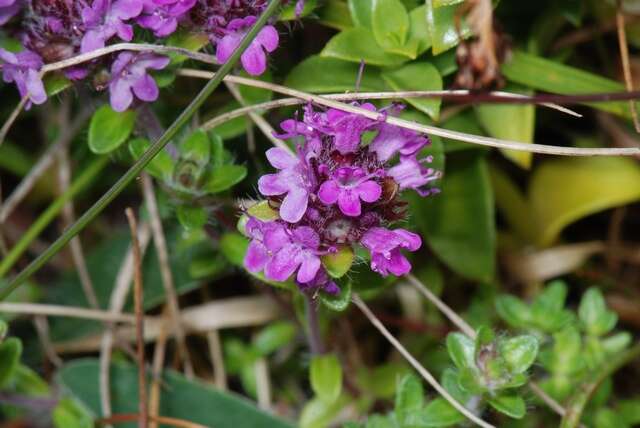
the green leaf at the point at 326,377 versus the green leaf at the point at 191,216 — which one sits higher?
the green leaf at the point at 191,216

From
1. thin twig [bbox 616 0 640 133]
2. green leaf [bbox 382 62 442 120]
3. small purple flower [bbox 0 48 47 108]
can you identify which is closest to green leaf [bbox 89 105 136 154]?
small purple flower [bbox 0 48 47 108]

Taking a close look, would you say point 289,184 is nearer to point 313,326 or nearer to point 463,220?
point 313,326

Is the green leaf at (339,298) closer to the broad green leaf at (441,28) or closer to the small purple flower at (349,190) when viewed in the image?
the small purple flower at (349,190)

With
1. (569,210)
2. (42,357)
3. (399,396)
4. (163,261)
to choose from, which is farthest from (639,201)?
(42,357)

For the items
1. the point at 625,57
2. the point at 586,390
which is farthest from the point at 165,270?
the point at 625,57

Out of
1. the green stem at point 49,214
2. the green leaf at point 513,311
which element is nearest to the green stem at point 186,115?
the green stem at point 49,214

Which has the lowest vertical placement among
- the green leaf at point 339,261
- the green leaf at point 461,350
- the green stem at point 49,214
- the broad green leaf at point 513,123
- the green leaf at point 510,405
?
the green leaf at point 510,405

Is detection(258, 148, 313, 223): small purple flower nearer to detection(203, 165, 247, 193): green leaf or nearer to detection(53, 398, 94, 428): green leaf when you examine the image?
detection(203, 165, 247, 193): green leaf
